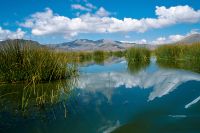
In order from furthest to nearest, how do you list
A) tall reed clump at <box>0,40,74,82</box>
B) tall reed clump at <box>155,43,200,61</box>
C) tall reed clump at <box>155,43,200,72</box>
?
tall reed clump at <box>155,43,200,61</box> < tall reed clump at <box>155,43,200,72</box> < tall reed clump at <box>0,40,74,82</box>

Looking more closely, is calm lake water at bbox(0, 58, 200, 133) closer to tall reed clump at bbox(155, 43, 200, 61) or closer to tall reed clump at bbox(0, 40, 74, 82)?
tall reed clump at bbox(0, 40, 74, 82)

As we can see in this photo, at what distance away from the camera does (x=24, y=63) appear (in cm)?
928

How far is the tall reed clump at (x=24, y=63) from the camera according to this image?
9.35 metres

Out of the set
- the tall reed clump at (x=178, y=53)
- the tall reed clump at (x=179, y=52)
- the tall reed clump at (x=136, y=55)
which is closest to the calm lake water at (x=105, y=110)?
the tall reed clump at (x=178, y=53)

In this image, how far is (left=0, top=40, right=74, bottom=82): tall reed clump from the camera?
9.35 m

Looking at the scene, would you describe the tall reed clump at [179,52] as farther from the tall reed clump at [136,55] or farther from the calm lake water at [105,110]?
the calm lake water at [105,110]

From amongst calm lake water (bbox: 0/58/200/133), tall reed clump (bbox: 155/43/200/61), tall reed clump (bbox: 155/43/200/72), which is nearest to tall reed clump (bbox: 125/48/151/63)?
tall reed clump (bbox: 155/43/200/72)

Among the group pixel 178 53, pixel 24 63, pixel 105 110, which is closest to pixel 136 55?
pixel 178 53

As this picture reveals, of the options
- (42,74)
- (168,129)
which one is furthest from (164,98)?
(42,74)

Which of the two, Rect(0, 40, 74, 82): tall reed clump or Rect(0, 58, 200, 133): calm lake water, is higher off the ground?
Rect(0, 40, 74, 82): tall reed clump

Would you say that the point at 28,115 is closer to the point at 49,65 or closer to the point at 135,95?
the point at 135,95

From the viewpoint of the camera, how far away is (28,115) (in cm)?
546

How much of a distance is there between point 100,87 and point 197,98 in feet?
9.27

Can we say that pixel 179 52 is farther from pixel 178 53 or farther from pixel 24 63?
pixel 24 63
